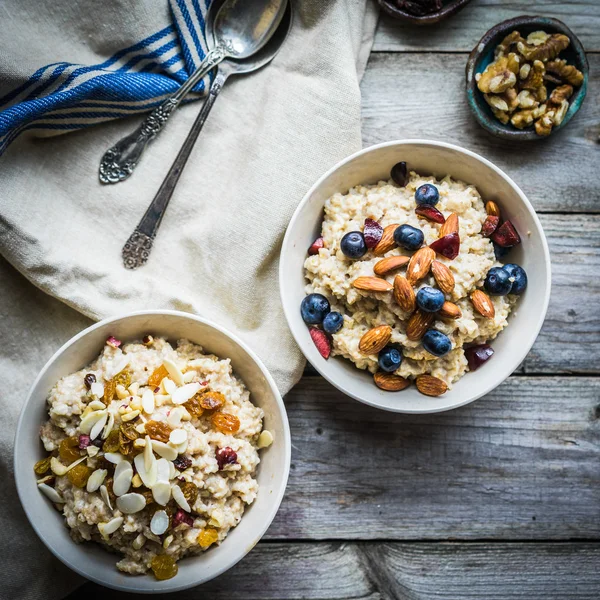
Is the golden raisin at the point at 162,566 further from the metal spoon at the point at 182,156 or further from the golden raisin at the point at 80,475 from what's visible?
the metal spoon at the point at 182,156

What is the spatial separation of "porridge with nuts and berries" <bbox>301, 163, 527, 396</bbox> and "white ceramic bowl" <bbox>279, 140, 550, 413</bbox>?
3cm

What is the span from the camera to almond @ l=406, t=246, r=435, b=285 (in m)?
1.51

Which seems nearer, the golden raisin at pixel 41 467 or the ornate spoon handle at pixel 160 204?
the golden raisin at pixel 41 467

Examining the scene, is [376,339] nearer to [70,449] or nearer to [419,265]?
[419,265]

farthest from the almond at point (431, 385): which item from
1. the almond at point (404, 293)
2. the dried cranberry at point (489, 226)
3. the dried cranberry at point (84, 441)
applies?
the dried cranberry at point (84, 441)

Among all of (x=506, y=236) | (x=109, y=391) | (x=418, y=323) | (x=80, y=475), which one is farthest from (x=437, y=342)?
(x=80, y=475)

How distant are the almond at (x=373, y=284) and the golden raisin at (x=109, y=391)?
2.27ft

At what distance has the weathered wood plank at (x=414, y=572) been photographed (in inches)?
75.1

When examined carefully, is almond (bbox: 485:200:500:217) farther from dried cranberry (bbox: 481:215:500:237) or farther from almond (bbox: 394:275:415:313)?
almond (bbox: 394:275:415:313)

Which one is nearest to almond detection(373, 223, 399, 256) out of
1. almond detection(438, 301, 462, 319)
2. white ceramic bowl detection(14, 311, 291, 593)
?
almond detection(438, 301, 462, 319)

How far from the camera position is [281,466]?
162cm

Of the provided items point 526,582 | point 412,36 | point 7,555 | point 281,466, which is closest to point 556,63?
point 412,36

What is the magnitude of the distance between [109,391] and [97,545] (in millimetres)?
438

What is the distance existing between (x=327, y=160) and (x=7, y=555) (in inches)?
59.7
